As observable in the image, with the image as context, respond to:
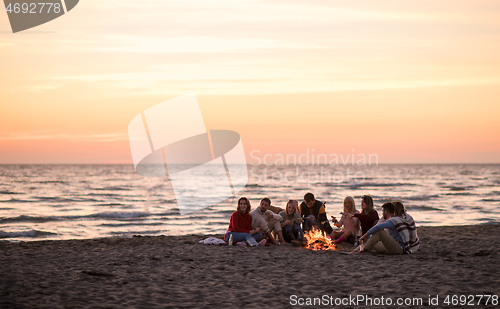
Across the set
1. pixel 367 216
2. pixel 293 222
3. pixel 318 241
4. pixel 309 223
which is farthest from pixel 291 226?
pixel 367 216

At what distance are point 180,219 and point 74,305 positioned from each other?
15924mm

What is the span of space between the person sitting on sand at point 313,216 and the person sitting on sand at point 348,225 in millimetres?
320

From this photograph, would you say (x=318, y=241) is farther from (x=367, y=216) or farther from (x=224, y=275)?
(x=224, y=275)

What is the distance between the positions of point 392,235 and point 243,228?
3.74 meters

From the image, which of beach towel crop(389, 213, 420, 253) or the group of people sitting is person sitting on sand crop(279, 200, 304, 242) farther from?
beach towel crop(389, 213, 420, 253)

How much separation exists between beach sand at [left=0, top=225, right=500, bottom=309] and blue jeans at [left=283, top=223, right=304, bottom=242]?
32.0 inches

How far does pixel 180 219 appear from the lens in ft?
70.1

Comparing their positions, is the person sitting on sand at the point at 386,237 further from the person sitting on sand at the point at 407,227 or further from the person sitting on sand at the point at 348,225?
the person sitting on sand at the point at 348,225

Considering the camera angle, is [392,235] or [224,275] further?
[392,235]

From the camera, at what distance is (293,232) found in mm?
11266

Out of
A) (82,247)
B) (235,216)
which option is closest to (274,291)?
(235,216)

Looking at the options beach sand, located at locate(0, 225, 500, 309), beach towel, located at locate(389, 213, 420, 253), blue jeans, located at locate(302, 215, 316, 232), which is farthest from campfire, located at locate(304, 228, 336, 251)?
beach towel, located at locate(389, 213, 420, 253)

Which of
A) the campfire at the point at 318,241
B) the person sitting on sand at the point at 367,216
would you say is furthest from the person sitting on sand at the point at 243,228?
the person sitting on sand at the point at 367,216

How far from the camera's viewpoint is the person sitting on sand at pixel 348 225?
34.8 ft
